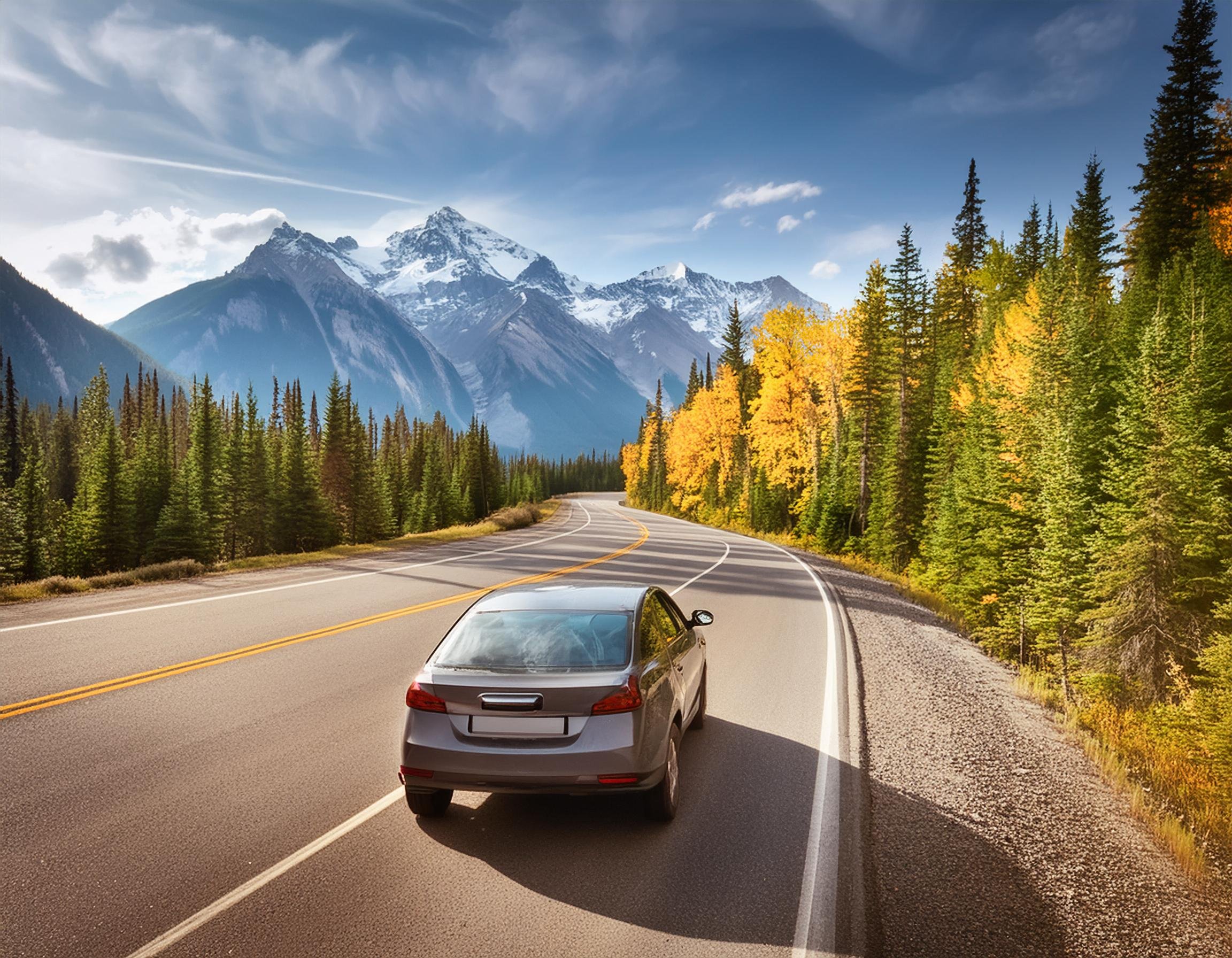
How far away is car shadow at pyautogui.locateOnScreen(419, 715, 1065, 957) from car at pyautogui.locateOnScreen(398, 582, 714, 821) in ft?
1.21

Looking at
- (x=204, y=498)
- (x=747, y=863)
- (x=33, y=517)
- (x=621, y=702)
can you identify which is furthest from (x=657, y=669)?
(x=33, y=517)

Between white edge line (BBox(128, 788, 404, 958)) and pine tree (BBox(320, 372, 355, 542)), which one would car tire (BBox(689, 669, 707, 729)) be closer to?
white edge line (BBox(128, 788, 404, 958))

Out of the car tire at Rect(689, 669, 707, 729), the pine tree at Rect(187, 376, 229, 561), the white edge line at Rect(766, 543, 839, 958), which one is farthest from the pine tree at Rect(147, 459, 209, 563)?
the white edge line at Rect(766, 543, 839, 958)

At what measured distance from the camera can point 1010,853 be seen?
190 inches

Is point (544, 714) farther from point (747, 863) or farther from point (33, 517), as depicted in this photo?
point (33, 517)

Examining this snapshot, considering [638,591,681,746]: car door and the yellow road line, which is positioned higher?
[638,591,681,746]: car door

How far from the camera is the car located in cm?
451

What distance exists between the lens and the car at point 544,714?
14.8 ft

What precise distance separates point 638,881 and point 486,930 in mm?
996

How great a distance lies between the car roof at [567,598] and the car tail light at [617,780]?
130 centimetres

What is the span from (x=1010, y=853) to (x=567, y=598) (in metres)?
3.64

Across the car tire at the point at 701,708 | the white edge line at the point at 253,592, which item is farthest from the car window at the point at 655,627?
the white edge line at the point at 253,592

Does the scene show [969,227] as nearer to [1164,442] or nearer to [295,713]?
[1164,442]

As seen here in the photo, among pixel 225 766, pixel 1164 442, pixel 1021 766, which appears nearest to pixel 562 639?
pixel 225 766
